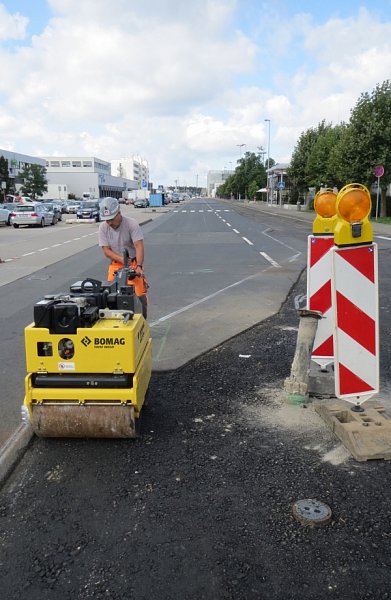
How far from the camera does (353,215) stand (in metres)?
3.59

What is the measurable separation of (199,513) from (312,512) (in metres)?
0.67

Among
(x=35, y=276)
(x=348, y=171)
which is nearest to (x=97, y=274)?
(x=35, y=276)

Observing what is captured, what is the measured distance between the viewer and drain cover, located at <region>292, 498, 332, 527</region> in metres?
2.88

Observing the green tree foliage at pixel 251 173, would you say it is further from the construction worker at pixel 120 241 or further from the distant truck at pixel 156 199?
the construction worker at pixel 120 241

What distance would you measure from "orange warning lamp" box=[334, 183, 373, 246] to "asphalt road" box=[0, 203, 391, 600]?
5.08ft

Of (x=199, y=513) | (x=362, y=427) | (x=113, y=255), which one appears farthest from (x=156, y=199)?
(x=199, y=513)

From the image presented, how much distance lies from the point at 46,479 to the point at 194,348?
3082mm

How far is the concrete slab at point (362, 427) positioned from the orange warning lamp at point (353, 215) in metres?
1.40

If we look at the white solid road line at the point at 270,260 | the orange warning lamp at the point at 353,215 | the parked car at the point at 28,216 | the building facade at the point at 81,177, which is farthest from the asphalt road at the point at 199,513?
the building facade at the point at 81,177

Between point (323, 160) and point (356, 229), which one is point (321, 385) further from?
point (323, 160)

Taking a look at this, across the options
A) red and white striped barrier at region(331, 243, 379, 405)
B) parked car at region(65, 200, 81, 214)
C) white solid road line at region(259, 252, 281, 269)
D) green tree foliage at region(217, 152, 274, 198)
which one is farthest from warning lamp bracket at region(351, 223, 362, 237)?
green tree foliage at region(217, 152, 274, 198)

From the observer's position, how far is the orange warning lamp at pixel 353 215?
11.6 ft

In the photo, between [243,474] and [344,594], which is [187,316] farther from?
[344,594]

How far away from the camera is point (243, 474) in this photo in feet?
11.2
